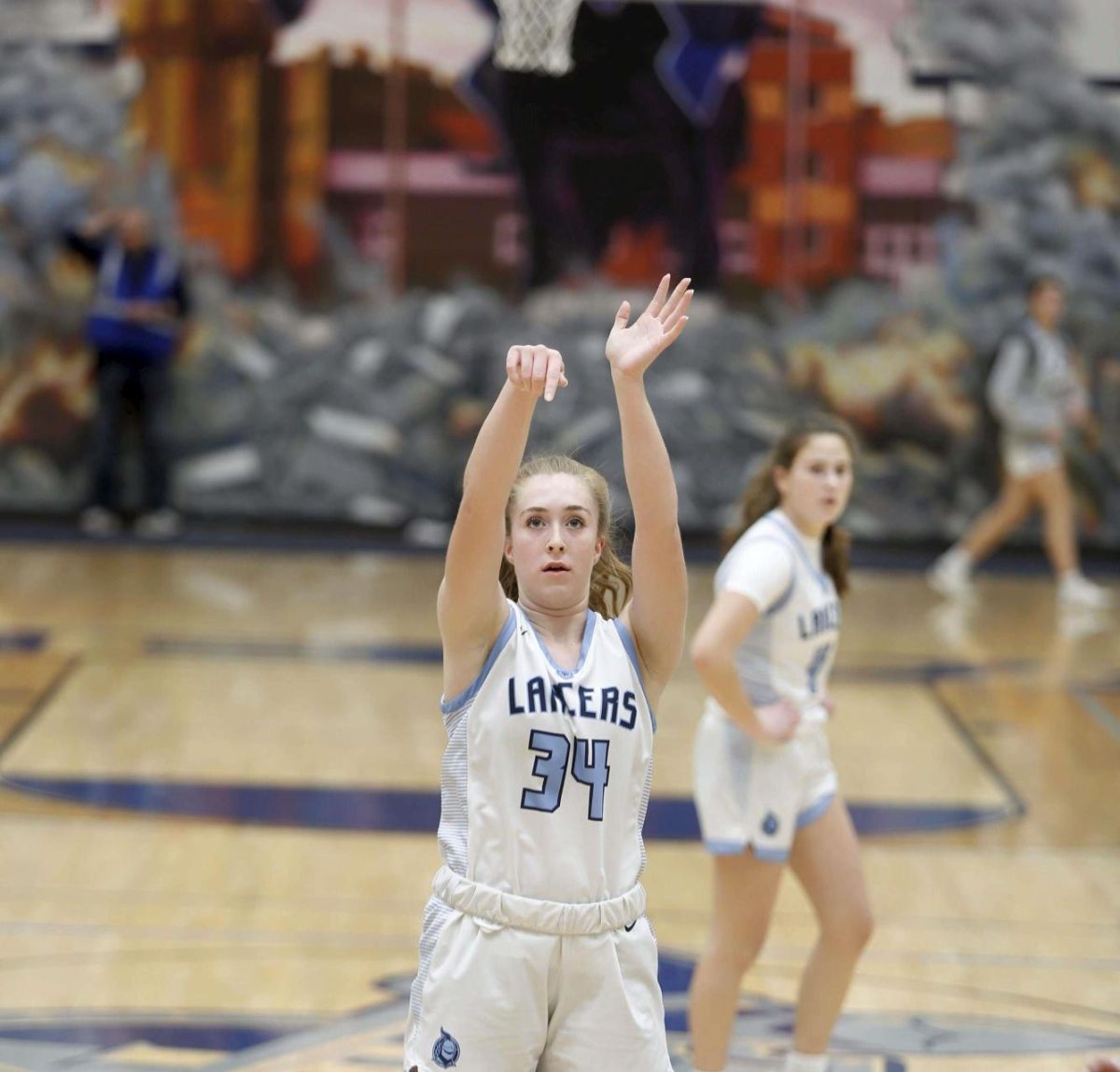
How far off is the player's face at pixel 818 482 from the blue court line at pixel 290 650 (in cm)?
532

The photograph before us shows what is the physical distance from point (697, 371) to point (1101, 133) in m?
3.24

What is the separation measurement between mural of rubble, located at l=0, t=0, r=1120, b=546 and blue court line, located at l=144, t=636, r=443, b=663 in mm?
3880

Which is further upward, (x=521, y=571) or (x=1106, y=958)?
(x=521, y=571)

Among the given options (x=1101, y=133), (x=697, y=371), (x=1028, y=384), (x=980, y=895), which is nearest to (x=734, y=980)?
(x=980, y=895)

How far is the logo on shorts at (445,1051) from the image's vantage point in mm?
3393

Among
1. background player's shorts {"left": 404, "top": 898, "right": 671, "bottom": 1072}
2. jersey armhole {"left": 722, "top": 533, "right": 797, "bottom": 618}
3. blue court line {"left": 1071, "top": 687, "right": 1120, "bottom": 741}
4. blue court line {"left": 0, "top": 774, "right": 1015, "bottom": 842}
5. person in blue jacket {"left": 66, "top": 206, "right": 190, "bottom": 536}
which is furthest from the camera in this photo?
person in blue jacket {"left": 66, "top": 206, "right": 190, "bottom": 536}

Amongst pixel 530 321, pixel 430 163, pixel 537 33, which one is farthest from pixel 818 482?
pixel 430 163

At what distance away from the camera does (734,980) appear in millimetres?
4883

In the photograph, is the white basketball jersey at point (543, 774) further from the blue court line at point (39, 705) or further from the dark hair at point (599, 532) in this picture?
the blue court line at point (39, 705)

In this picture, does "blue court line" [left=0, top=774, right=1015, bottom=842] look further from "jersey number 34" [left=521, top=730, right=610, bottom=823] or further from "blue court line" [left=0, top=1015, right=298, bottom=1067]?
"jersey number 34" [left=521, top=730, right=610, bottom=823]

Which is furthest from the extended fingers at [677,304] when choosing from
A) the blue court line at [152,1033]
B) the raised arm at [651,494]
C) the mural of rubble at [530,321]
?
the mural of rubble at [530,321]

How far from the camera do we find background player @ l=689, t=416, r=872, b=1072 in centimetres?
484

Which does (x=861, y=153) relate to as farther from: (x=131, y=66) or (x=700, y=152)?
(x=131, y=66)

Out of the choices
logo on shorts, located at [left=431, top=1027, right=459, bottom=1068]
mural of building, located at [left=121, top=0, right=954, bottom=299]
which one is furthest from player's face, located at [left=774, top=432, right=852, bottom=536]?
mural of building, located at [left=121, top=0, right=954, bottom=299]
